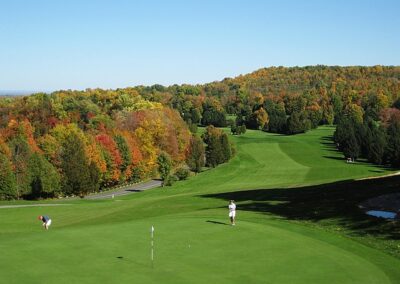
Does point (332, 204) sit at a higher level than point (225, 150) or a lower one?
higher

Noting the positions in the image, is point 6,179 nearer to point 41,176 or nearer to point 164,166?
point 41,176

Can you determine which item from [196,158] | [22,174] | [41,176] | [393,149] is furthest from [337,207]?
[393,149]

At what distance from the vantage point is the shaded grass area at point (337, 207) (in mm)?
24898

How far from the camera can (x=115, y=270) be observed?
691 inches

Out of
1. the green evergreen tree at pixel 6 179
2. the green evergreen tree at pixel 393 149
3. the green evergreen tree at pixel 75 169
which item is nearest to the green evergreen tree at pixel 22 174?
the green evergreen tree at pixel 6 179

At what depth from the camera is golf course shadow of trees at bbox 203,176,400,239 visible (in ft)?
86.7

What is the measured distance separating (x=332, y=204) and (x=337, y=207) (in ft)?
4.36

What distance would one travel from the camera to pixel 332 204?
33.3 metres

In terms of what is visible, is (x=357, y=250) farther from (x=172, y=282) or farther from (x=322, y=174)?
(x=322, y=174)

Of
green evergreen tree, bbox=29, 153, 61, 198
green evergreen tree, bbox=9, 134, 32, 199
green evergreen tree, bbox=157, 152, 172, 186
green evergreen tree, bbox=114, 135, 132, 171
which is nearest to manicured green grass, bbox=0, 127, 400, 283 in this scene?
green evergreen tree, bbox=29, 153, 61, 198

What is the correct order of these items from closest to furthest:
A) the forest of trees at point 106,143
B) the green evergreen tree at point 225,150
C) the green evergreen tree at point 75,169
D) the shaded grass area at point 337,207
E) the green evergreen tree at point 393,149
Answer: the shaded grass area at point 337,207
the forest of trees at point 106,143
the green evergreen tree at point 75,169
the green evergreen tree at point 393,149
the green evergreen tree at point 225,150

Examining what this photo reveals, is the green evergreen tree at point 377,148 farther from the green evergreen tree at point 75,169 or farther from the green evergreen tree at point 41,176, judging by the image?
the green evergreen tree at point 41,176

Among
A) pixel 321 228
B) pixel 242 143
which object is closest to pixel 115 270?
pixel 321 228

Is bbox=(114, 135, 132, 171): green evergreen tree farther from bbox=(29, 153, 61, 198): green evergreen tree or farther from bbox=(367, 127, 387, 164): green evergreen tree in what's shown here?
bbox=(367, 127, 387, 164): green evergreen tree
